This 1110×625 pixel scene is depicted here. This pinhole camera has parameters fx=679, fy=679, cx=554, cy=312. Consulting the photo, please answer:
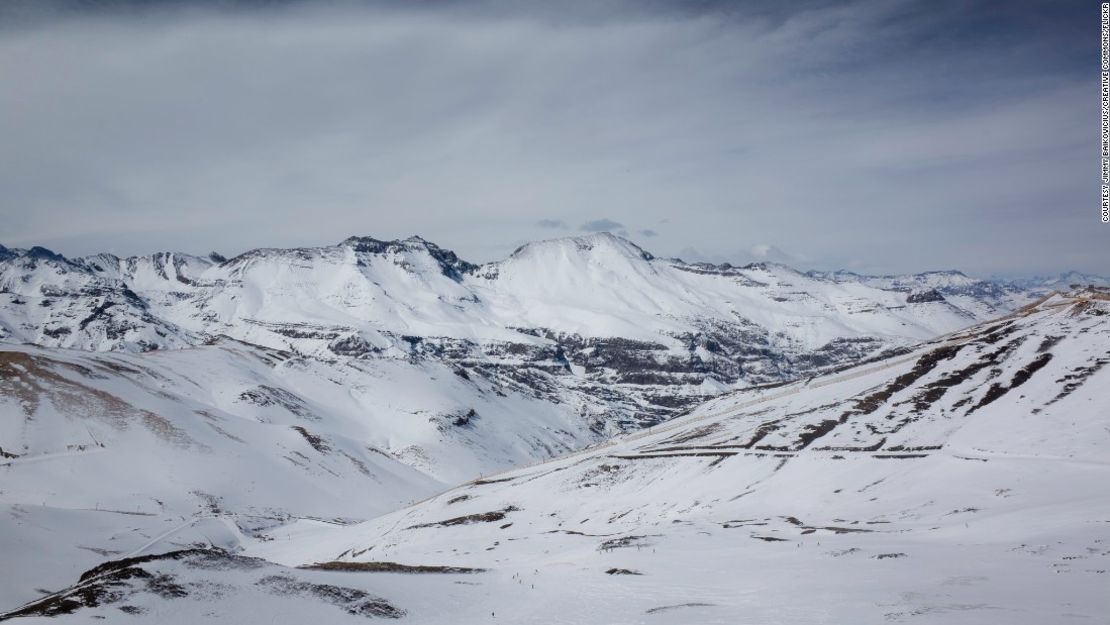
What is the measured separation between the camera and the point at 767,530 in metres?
43.7

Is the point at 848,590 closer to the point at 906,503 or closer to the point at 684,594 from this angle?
the point at 684,594

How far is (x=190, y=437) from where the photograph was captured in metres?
119

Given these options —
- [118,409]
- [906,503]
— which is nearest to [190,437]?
[118,409]

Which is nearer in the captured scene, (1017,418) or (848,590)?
(848,590)

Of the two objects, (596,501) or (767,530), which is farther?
(596,501)

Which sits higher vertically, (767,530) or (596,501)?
(767,530)

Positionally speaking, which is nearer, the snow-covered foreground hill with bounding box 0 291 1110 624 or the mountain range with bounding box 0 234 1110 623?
the snow-covered foreground hill with bounding box 0 291 1110 624

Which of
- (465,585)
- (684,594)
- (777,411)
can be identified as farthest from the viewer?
(777,411)

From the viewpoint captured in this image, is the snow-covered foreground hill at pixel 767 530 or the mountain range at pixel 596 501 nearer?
the snow-covered foreground hill at pixel 767 530

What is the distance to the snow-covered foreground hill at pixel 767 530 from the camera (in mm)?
24312

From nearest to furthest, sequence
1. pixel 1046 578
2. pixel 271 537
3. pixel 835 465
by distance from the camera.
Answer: pixel 1046 578 → pixel 835 465 → pixel 271 537

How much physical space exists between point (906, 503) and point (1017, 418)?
1024 inches

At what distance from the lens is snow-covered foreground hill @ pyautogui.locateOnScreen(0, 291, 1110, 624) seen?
2431cm

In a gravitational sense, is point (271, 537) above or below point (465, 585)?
below
